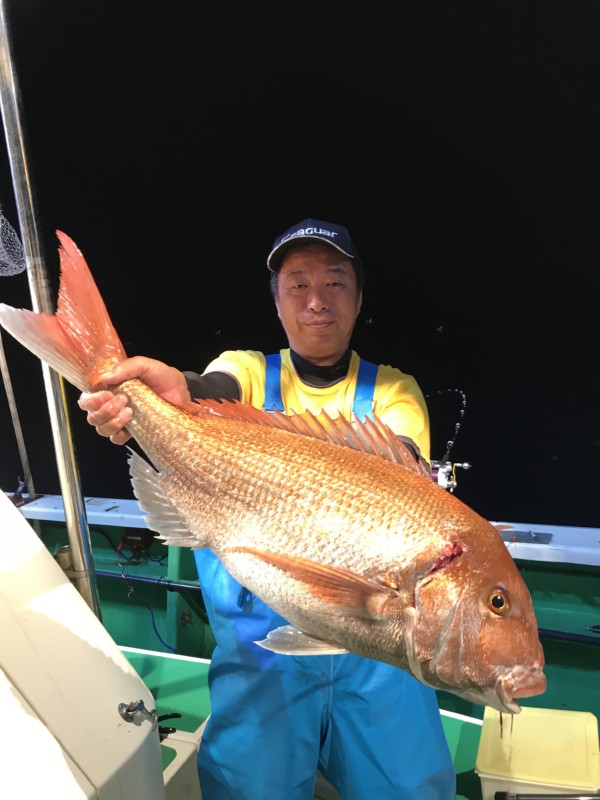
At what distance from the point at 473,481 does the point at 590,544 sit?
17.2ft

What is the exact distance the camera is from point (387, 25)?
5.91 m

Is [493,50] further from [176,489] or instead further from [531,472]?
[176,489]

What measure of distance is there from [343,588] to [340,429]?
290mm

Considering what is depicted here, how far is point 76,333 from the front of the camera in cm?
95

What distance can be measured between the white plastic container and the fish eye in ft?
3.80

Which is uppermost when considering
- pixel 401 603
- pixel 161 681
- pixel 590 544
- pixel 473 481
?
pixel 401 603

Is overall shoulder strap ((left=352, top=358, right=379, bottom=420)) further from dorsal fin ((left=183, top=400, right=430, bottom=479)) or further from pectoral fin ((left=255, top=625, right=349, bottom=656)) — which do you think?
pectoral fin ((left=255, top=625, right=349, bottom=656))

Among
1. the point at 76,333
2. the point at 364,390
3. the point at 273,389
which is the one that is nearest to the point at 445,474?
the point at 364,390

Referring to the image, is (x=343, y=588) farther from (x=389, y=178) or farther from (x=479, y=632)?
(x=389, y=178)

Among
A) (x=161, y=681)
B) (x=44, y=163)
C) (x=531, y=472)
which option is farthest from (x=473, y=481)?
(x=44, y=163)

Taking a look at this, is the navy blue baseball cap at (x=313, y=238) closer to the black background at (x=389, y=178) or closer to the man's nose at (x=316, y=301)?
the man's nose at (x=316, y=301)

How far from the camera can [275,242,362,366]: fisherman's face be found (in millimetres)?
1251

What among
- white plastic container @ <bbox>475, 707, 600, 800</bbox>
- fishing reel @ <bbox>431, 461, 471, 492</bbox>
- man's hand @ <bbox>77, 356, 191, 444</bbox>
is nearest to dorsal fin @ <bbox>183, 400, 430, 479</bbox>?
man's hand @ <bbox>77, 356, 191, 444</bbox>

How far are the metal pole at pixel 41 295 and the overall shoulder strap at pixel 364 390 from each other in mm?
838
